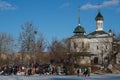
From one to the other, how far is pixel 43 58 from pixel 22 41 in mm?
28438

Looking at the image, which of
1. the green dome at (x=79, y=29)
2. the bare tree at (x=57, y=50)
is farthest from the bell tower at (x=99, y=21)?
the bare tree at (x=57, y=50)

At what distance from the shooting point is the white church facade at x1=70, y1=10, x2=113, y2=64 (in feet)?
305

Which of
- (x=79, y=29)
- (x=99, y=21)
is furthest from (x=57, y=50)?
(x=99, y=21)

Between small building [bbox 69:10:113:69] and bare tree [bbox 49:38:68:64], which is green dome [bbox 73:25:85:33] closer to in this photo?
small building [bbox 69:10:113:69]

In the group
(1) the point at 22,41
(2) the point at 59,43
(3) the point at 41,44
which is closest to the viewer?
(1) the point at 22,41

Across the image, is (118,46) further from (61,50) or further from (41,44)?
(41,44)

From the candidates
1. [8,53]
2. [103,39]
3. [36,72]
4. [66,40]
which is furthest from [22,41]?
[103,39]

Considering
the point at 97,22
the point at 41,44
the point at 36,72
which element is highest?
the point at 97,22

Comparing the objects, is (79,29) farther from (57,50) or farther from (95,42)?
(57,50)

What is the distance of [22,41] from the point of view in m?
62.5

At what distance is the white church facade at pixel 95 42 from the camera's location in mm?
93000

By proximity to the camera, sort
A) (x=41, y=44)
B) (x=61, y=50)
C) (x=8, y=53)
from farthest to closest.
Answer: (x=61, y=50) → (x=8, y=53) → (x=41, y=44)

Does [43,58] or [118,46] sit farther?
[43,58]

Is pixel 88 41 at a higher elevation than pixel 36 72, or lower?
higher
